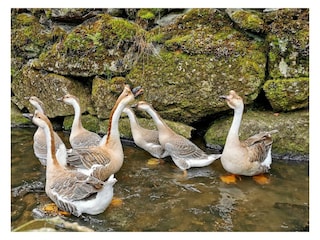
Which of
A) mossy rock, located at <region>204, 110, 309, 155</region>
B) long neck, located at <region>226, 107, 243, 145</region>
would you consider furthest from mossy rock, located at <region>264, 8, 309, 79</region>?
long neck, located at <region>226, 107, 243, 145</region>

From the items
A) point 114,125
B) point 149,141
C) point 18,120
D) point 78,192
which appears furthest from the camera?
point 18,120

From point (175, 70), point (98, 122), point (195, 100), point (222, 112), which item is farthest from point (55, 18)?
point (222, 112)

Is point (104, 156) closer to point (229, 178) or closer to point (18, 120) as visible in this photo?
point (229, 178)

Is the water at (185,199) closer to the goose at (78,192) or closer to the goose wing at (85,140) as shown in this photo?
the goose at (78,192)

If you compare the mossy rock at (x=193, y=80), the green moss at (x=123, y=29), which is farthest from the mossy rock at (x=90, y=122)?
the green moss at (x=123, y=29)

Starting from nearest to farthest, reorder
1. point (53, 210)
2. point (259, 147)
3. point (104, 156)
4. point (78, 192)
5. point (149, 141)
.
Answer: point (78, 192) < point (53, 210) < point (104, 156) < point (259, 147) < point (149, 141)

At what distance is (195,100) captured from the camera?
8.62 metres

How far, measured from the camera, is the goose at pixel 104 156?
6.29m

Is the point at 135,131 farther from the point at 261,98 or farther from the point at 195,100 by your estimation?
the point at 261,98

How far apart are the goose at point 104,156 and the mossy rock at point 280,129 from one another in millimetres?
2581

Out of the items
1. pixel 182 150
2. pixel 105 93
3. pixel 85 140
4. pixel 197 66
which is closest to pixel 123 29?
pixel 105 93

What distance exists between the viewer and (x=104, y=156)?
6516 millimetres

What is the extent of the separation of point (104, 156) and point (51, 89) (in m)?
3.78

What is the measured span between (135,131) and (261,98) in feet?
9.97
